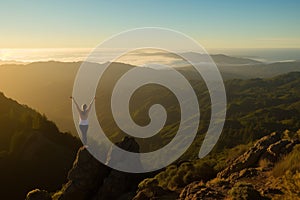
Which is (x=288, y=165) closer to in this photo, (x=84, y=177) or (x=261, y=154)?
(x=261, y=154)

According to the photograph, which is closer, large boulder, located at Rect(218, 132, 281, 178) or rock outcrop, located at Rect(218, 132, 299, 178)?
rock outcrop, located at Rect(218, 132, 299, 178)

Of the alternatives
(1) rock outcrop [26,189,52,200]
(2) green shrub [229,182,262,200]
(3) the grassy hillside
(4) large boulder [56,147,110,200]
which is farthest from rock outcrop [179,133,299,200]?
(3) the grassy hillside

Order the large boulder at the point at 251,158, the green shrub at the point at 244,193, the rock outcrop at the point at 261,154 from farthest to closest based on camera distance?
the large boulder at the point at 251,158 → the rock outcrop at the point at 261,154 → the green shrub at the point at 244,193

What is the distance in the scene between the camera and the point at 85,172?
2512 cm

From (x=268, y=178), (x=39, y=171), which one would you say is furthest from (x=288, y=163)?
(x=39, y=171)

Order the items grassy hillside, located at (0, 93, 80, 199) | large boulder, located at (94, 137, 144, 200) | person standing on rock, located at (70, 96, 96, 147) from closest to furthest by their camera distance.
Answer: person standing on rock, located at (70, 96, 96, 147)
large boulder, located at (94, 137, 144, 200)
grassy hillside, located at (0, 93, 80, 199)

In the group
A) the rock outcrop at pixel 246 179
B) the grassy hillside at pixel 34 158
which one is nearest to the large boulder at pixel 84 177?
the rock outcrop at pixel 246 179

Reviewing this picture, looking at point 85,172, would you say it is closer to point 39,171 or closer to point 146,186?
point 146,186

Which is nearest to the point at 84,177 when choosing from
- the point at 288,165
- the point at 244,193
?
the point at 244,193

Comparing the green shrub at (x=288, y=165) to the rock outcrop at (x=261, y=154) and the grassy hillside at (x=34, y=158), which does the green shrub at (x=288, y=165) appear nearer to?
the rock outcrop at (x=261, y=154)

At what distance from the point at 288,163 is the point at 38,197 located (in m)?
17.1

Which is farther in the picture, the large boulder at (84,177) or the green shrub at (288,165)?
the large boulder at (84,177)

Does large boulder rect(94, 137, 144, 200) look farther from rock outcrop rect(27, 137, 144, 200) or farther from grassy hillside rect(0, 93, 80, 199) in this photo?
grassy hillside rect(0, 93, 80, 199)

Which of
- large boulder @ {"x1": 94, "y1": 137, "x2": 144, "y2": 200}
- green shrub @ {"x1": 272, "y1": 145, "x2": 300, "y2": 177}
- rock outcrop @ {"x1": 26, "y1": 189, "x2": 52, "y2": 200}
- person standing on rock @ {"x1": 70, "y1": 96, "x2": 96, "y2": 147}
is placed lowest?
rock outcrop @ {"x1": 26, "y1": 189, "x2": 52, "y2": 200}
